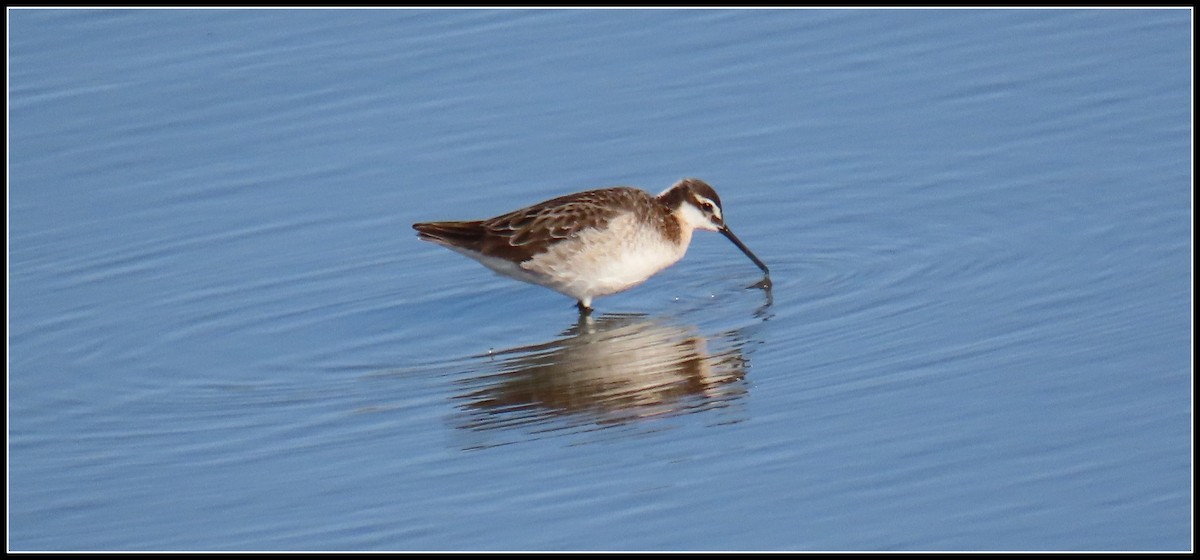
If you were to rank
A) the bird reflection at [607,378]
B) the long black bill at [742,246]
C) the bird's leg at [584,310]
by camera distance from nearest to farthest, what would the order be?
the bird reflection at [607,378], the bird's leg at [584,310], the long black bill at [742,246]

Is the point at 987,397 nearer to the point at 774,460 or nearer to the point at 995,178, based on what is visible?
the point at 774,460

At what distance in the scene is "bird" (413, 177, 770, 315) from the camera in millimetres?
12648

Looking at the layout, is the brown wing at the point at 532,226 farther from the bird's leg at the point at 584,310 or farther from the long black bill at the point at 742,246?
the long black bill at the point at 742,246

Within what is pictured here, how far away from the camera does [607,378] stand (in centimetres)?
1110

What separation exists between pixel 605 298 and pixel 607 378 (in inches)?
95.0

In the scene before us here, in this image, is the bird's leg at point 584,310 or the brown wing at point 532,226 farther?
the bird's leg at point 584,310

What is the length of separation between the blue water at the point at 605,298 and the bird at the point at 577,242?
0.30 m

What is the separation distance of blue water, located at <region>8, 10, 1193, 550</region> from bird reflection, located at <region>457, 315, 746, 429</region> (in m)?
0.04

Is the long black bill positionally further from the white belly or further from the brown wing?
the brown wing

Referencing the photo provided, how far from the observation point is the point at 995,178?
1433 cm

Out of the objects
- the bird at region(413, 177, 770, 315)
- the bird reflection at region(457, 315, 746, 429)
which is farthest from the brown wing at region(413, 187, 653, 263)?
the bird reflection at region(457, 315, 746, 429)

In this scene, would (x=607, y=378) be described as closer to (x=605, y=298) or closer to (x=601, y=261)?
(x=601, y=261)

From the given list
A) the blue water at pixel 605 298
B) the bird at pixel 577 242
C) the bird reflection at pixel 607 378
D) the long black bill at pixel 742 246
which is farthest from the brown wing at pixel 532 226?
the long black bill at pixel 742 246

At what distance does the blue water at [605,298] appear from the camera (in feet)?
29.4
